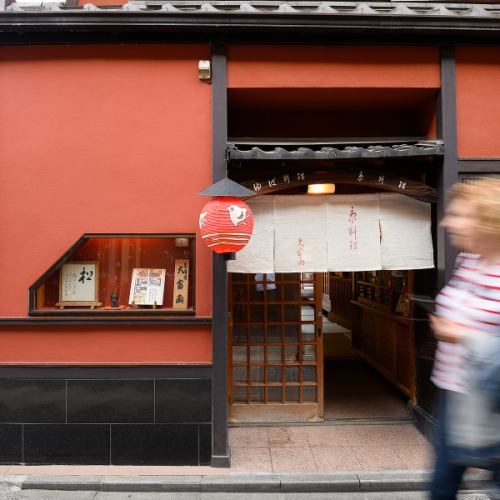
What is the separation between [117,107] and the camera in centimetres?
569

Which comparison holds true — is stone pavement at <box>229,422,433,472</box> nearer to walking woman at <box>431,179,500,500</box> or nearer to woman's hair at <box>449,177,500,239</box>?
walking woman at <box>431,179,500,500</box>

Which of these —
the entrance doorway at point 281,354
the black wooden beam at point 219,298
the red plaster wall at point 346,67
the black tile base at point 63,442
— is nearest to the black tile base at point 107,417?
the black tile base at point 63,442

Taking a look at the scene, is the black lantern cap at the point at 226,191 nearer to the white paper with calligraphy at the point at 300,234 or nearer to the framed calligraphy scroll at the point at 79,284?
the white paper with calligraphy at the point at 300,234

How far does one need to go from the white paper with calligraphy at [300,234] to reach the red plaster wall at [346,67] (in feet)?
5.39

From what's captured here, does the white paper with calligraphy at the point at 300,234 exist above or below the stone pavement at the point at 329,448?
above

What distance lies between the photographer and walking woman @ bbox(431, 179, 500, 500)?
223cm

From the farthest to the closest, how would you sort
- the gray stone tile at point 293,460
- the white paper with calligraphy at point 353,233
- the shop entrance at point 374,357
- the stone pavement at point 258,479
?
the shop entrance at point 374,357 → the white paper with calligraphy at point 353,233 → the gray stone tile at point 293,460 → the stone pavement at point 258,479

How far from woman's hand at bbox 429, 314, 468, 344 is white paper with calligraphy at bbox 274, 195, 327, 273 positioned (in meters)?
3.49

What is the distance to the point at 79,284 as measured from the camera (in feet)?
19.4

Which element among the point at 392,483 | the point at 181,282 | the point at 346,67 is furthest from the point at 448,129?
the point at 392,483

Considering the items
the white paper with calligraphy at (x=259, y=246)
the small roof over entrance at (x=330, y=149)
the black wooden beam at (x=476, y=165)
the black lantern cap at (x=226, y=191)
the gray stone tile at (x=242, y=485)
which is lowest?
the gray stone tile at (x=242, y=485)

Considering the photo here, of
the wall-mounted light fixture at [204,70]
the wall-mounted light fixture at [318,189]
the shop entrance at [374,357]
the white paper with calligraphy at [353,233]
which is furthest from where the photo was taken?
the shop entrance at [374,357]

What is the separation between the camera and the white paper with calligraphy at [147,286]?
5.85 meters

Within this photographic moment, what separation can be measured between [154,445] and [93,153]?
4.00m
